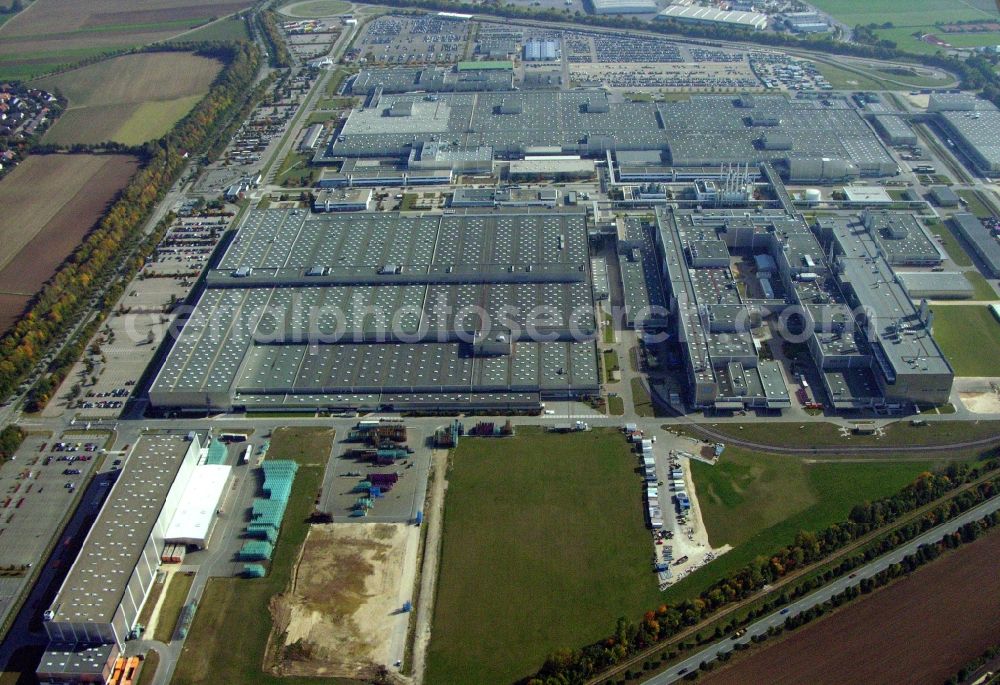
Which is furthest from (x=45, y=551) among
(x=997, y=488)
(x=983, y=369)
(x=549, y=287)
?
(x=983, y=369)

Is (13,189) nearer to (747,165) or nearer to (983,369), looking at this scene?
(747,165)

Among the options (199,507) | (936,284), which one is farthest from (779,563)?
(936,284)

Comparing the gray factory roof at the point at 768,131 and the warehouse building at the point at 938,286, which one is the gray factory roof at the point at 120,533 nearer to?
the warehouse building at the point at 938,286

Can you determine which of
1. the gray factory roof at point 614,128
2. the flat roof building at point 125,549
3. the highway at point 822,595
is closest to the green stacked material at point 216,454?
the flat roof building at point 125,549

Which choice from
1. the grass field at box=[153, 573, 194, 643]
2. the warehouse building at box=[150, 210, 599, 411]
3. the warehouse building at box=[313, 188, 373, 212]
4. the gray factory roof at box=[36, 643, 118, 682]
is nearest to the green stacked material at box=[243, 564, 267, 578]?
the grass field at box=[153, 573, 194, 643]

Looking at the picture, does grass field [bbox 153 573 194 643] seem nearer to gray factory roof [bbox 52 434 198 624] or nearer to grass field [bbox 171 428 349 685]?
grass field [bbox 171 428 349 685]

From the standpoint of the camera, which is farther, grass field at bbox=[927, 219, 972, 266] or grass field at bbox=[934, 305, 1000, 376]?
grass field at bbox=[927, 219, 972, 266]
